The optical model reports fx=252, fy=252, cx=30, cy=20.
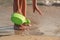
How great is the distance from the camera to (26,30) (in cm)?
559

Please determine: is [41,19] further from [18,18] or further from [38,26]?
[18,18]

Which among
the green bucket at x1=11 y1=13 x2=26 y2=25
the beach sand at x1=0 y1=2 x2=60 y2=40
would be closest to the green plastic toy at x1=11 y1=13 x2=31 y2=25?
A: the green bucket at x1=11 y1=13 x2=26 y2=25

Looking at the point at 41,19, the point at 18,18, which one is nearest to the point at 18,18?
the point at 18,18

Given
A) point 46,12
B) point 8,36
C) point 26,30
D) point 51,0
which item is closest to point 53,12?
point 46,12

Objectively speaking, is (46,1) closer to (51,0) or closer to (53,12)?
(51,0)

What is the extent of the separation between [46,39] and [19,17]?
0.86m

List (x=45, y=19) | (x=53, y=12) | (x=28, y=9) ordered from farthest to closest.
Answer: (x=28, y=9)
(x=53, y=12)
(x=45, y=19)

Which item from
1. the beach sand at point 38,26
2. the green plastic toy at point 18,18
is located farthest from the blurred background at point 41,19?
the green plastic toy at point 18,18

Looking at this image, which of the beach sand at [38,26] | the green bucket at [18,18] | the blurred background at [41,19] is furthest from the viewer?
the blurred background at [41,19]

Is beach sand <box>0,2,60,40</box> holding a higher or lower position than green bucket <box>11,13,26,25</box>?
lower

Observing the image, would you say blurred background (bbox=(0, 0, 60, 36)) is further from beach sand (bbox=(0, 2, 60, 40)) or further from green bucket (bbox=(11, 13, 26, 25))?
green bucket (bbox=(11, 13, 26, 25))

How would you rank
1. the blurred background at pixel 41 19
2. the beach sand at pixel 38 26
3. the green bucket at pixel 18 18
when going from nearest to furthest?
the beach sand at pixel 38 26
the green bucket at pixel 18 18
the blurred background at pixel 41 19

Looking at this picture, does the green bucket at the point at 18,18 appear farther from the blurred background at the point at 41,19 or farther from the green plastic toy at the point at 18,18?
the blurred background at the point at 41,19

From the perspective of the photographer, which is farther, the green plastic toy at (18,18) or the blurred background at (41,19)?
the blurred background at (41,19)
